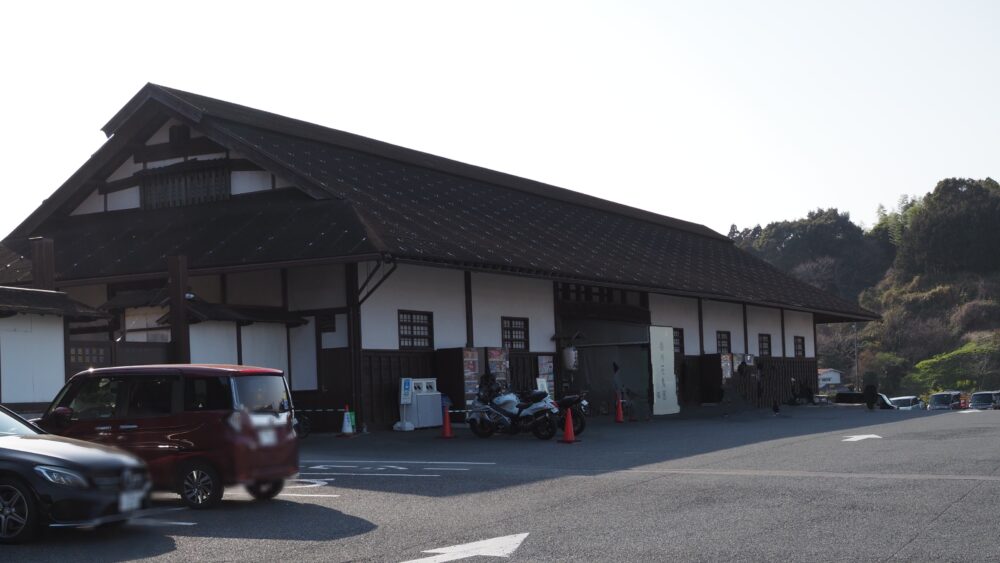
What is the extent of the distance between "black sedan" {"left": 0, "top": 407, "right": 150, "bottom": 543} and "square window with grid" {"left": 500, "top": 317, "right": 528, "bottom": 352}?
19.7m

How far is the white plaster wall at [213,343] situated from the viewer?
2194cm

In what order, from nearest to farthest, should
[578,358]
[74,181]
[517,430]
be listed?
[517,430] < [74,181] < [578,358]

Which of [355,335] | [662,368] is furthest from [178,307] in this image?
[662,368]

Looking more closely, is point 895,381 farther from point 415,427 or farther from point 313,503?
point 313,503

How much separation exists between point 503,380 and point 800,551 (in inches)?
688

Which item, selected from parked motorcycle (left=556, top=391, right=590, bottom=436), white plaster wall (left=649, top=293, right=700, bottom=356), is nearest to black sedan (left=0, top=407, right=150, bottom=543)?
parked motorcycle (left=556, top=391, right=590, bottom=436)

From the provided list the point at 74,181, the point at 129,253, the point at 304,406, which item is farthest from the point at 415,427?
the point at 74,181

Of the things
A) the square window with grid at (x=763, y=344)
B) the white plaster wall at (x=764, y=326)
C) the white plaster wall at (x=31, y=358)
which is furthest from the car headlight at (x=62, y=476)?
the square window with grid at (x=763, y=344)

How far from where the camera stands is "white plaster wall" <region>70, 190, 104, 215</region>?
28219mm

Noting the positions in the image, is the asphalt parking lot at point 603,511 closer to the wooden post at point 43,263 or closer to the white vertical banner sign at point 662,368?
the wooden post at point 43,263

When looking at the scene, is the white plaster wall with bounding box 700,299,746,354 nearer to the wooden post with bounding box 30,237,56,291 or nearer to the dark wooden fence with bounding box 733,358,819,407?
the dark wooden fence with bounding box 733,358,819,407

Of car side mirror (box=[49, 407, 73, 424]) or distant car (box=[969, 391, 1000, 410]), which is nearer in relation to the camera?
car side mirror (box=[49, 407, 73, 424])

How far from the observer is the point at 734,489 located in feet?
41.4

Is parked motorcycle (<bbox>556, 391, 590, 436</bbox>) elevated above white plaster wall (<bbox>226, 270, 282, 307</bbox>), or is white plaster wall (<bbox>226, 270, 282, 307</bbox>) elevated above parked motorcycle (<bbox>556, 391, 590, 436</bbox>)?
white plaster wall (<bbox>226, 270, 282, 307</bbox>)
